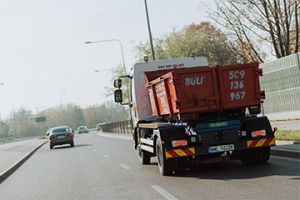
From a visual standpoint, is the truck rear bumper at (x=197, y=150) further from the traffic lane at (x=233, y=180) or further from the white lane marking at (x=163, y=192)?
the white lane marking at (x=163, y=192)

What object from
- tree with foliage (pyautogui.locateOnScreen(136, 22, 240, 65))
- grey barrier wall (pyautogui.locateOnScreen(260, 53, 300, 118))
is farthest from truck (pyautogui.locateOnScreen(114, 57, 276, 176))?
tree with foliage (pyautogui.locateOnScreen(136, 22, 240, 65))

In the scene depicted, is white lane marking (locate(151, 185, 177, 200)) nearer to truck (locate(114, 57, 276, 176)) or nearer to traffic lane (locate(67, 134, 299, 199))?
traffic lane (locate(67, 134, 299, 199))

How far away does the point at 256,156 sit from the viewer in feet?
44.7

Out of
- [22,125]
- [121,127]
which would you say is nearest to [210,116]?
[121,127]

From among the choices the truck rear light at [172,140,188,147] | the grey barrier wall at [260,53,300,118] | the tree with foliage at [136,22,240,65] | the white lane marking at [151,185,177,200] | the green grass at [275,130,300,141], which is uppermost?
the tree with foliage at [136,22,240,65]

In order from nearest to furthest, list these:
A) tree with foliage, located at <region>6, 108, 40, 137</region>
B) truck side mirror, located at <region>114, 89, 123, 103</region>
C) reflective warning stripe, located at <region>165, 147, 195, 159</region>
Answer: reflective warning stripe, located at <region>165, 147, 195, 159</region>
truck side mirror, located at <region>114, 89, 123, 103</region>
tree with foliage, located at <region>6, 108, 40, 137</region>

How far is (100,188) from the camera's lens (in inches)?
476

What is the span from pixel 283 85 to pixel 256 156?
1417 cm

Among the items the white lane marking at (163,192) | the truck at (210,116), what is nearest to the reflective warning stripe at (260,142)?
the truck at (210,116)

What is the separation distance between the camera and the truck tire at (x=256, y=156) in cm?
1343

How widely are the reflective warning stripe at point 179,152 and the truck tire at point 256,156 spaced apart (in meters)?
1.84

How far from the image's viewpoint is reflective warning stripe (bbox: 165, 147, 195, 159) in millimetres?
12445

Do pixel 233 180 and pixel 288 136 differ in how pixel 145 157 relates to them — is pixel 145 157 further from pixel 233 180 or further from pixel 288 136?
pixel 233 180

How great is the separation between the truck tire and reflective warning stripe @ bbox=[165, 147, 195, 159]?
72.4 inches
